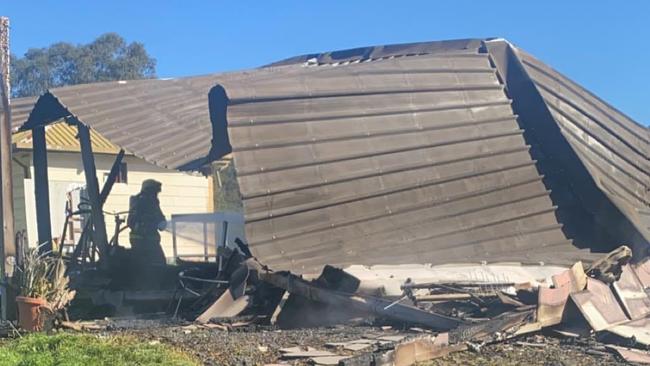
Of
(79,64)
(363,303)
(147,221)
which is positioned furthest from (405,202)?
(79,64)

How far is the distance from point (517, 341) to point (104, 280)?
6.74 meters

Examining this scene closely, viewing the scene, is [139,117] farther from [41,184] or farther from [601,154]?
[601,154]

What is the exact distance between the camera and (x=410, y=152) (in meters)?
11.2

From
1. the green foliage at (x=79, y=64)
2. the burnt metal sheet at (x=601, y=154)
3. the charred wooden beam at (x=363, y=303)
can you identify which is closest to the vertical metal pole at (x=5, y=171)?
the charred wooden beam at (x=363, y=303)

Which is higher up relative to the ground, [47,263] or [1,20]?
[1,20]

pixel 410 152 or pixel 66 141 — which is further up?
pixel 66 141

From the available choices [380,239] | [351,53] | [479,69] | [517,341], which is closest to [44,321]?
[380,239]

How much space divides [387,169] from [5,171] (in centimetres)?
514

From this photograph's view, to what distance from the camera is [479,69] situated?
1287cm

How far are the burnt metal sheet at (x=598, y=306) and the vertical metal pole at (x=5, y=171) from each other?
7049 millimetres

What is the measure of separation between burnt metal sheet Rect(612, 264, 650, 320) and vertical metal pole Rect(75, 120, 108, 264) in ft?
25.1

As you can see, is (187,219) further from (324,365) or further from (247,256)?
(324,365)

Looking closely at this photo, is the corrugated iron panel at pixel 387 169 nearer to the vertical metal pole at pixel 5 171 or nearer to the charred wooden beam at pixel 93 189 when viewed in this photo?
the vertical metal pole at pixel 5 171

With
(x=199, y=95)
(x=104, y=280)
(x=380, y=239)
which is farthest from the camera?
(x=199, y=95)
